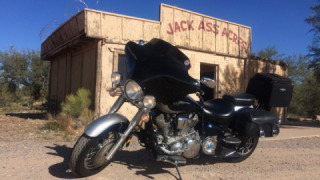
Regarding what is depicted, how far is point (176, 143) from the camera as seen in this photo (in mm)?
3594

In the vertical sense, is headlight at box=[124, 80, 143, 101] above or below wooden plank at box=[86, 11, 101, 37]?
→ below

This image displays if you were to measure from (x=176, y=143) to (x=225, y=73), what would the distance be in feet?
26.8

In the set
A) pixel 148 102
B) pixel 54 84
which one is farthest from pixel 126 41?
pixel 54 84

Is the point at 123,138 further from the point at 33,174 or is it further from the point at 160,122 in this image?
the point at 33,174

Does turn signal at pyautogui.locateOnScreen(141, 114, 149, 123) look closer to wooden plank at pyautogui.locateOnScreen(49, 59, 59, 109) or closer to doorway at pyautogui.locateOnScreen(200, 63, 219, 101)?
doorway at pyautogui.locateOnScreen(200, 63, 219, 101)

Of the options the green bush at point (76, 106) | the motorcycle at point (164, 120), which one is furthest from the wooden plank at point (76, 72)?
the motorcycle at point (164, 120)

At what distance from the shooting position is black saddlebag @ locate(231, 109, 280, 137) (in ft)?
13.5

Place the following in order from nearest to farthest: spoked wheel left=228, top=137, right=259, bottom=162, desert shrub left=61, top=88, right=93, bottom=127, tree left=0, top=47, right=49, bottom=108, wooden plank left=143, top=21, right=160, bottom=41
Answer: spoked wheel left=228, top=137, right=259, bottom=162 < desert shrub left=61, top=88, right=93, bottom=127 < wooden plank left=143, top=21, right=160, bottom=41 < tree left=0, top=47, right=49, bottom=108

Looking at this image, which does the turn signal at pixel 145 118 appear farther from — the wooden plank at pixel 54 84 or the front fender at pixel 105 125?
the wooden plank at pixel 54 84

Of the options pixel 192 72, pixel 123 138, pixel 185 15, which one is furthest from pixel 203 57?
pixel 123 138

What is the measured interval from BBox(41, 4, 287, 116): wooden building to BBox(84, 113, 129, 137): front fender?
209 inches

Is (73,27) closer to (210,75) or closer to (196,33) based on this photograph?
(196,33)

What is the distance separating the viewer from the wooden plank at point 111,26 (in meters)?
8.52

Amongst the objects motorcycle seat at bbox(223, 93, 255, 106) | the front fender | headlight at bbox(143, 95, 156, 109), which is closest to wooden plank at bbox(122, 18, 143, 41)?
motorcycle seat at bbox(223, 93, 255, 106)
